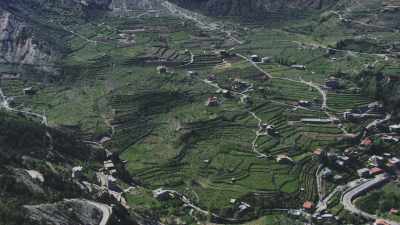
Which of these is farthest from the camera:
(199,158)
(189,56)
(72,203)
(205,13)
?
(205,13)

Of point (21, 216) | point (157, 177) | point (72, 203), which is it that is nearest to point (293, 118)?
point (157, 177)

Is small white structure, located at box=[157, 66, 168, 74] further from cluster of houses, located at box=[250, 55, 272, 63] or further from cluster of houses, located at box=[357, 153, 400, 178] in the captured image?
cluster of houses, located at box=[357, 153, 400, 178]

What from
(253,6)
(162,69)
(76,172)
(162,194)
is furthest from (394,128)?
(253,6)

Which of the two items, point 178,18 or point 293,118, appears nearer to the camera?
point 293,118

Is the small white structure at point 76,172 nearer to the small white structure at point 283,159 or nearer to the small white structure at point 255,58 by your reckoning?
the small white structure at point 283,159

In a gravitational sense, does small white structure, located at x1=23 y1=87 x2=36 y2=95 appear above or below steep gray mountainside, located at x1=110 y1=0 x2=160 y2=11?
below

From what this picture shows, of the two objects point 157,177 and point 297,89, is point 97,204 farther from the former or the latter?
point 297,89

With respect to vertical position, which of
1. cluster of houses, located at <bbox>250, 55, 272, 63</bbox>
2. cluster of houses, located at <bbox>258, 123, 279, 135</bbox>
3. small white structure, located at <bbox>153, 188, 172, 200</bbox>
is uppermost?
cluster of houses, located at <bbox>250, 55, 272, 63</bbox>

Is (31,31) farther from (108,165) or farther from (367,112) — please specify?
(367,112)

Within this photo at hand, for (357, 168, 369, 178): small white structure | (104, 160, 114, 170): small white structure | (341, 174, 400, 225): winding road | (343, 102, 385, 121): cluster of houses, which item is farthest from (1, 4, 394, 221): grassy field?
(357, 168, 369, 178): small white structure

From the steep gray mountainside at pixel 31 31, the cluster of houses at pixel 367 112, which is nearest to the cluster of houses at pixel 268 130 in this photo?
the cluster of houses at pixel 367 112
